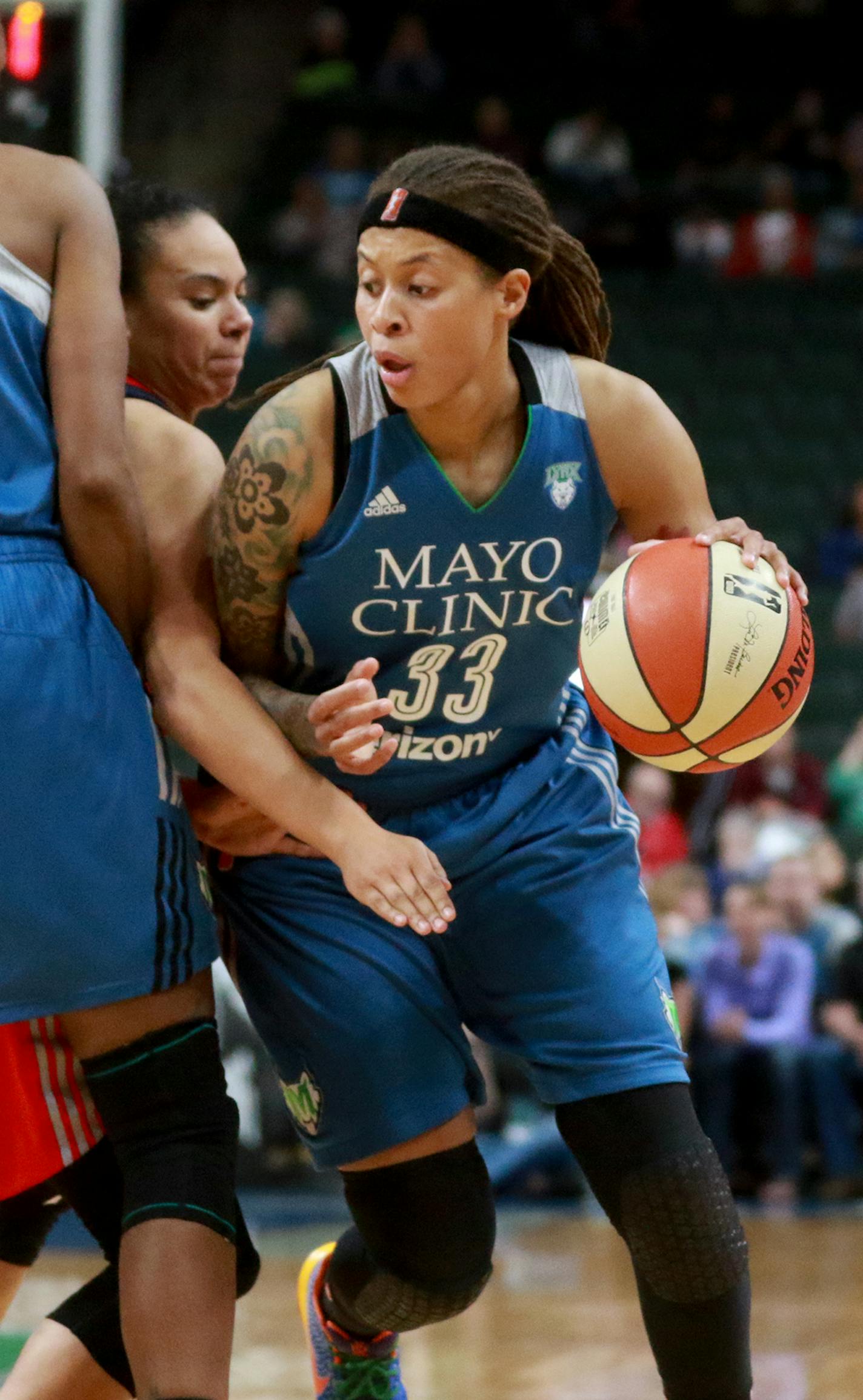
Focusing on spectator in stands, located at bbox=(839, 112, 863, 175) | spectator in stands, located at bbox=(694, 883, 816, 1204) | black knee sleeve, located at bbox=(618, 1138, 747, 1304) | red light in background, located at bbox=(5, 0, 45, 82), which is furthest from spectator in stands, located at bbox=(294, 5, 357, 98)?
black knee sleeve, located at bbox=(618, 1138, 747, 1304)

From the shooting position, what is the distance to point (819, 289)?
16188mm

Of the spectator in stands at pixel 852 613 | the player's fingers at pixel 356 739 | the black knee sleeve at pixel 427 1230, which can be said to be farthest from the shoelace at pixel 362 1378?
the spectator in stands at pixel 852 613

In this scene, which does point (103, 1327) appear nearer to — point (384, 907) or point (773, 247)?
point (384, 907)

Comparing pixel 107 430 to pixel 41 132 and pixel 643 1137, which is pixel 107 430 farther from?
pixel 41 132

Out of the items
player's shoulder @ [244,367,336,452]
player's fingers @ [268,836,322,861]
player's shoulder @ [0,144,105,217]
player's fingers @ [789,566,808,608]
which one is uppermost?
player's shoulder @ [0,144,105,217]

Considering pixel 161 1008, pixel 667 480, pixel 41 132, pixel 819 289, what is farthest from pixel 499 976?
pixel 819 289

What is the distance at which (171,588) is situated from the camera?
10.1 ft

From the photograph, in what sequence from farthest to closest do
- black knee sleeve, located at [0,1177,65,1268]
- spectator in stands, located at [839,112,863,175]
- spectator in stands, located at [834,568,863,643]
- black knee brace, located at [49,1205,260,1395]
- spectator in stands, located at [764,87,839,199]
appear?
spectator in stands, located at [764,87,839,199] → spectator in stands, located at [839,112,863,175] → spectator in stands, located at [834,568,863,643] → black knee sleeve, located at [0,1177,65,1268] → black knee brace, located at [49,1205,260,1395]

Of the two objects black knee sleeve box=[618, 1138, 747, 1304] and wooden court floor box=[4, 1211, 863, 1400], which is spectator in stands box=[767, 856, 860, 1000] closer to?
wooden court floor box=[4, 1211, 863, 1400]

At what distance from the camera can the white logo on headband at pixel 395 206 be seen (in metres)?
3.06

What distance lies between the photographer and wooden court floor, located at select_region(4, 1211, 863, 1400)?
470cm

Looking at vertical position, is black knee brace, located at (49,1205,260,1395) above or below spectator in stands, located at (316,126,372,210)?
above

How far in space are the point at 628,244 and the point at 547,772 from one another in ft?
45.3

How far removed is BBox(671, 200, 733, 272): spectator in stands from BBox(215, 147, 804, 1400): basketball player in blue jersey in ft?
45.5
